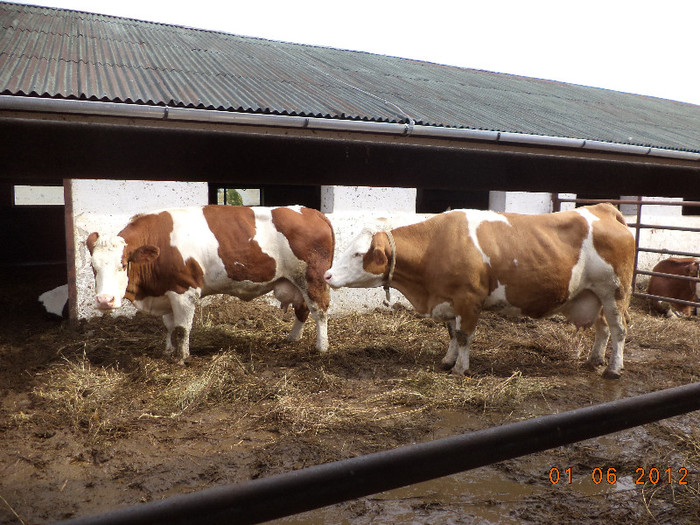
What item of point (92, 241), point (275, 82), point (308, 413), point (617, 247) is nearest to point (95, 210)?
point (92, 241)

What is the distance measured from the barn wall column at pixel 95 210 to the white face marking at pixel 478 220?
10.2 feet

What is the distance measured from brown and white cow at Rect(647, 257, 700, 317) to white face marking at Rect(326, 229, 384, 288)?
16.2 ft

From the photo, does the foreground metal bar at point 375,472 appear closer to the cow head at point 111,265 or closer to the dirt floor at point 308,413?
the dirt floor at point 308,413

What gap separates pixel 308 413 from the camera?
3.65 meters

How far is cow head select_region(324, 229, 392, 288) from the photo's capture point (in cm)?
482

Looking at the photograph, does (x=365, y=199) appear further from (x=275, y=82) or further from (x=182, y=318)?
(x=182, y=318)

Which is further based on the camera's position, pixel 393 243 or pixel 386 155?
pixel 393 243

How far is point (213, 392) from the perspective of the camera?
4023 millimetres

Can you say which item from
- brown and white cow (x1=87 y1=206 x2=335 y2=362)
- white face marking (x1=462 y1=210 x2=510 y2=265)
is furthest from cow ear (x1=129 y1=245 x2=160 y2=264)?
white face marking (x1=462 y1=210 x2=510 y2=265)

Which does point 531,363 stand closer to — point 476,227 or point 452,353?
point 452,353

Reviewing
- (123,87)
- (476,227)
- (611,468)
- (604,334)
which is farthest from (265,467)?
(123,87)

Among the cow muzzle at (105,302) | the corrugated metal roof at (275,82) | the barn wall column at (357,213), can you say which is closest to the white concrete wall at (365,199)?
the barn wall column at (357,213)

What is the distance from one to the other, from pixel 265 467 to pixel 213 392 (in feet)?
3.89

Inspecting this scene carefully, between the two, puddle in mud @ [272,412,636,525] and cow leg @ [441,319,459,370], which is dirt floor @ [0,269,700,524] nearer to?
puddle in mud @ [272,412,636,525]
